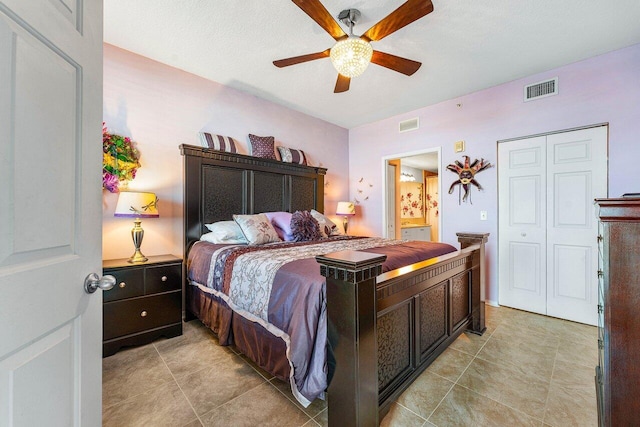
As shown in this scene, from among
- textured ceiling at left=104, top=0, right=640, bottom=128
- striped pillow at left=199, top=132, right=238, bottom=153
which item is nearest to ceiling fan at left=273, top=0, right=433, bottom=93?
textured ceiling at left=104, top=0, right=640, bottom=128

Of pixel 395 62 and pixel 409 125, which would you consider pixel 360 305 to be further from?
pixel 409 125

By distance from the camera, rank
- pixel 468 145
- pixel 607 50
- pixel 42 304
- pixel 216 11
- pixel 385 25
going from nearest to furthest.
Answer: pixel 42 304
pixel 385 25
pixel 216 11
pixel 607 50
pixel 468 145

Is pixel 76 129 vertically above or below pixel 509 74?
below

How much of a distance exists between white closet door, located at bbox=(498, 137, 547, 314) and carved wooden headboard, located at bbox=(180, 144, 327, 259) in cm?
260

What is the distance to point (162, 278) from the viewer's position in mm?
2346

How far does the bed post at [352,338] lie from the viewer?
1.17 meters

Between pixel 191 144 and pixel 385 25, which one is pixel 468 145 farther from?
pixel 191 144

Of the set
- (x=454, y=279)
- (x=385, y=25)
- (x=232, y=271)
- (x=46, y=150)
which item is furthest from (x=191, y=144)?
(x=454, y=279)

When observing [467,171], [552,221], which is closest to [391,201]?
[467,171]

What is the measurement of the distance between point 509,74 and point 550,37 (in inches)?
24.8

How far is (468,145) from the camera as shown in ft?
11.5

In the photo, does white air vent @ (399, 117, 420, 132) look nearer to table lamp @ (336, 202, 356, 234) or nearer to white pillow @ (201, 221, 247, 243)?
table lamp @ (336, 202, 356, 234)

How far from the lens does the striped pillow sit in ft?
9.94

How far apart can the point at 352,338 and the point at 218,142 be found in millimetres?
2739
